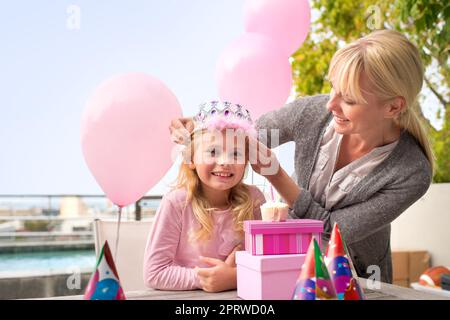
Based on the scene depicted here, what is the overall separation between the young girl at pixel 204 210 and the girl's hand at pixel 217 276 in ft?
0.09

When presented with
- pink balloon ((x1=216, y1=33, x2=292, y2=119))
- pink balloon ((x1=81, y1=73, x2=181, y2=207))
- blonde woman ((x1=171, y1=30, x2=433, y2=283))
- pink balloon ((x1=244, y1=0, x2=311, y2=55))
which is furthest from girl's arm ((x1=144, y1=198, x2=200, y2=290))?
pink balloon ((x1=244, y1=0, x2=311, y2=55))

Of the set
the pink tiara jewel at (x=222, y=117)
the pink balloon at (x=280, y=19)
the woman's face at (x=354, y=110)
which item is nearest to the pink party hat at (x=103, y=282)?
the pink tiara jewel at (x=222, y=117)

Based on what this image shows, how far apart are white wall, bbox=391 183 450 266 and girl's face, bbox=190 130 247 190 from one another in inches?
117

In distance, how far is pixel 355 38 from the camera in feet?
15.1

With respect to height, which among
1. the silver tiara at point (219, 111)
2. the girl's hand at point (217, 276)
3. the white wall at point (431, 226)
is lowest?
the white wall at point (431, 226)

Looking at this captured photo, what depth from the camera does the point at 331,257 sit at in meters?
0.79

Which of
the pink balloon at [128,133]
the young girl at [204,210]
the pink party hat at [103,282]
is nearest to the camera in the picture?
the pink party hat at [103,282]

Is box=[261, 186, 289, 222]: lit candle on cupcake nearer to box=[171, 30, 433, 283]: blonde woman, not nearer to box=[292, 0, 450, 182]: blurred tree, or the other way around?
box=[171, 30, 433, 283]: blonde woman

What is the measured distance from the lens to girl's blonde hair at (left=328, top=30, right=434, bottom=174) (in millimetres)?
1262

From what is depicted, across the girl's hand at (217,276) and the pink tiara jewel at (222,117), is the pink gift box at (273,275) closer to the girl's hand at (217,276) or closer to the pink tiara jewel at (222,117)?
the girl's hand at (217,276)

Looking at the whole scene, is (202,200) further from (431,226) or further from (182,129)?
(431,226)

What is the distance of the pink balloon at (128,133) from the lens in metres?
1.66
